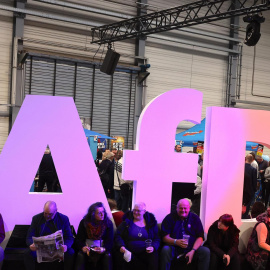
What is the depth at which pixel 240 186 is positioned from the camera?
5.89 metres

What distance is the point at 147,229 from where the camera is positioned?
16.9 feet

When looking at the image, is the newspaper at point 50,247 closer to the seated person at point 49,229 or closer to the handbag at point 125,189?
the seated person at point 49,229

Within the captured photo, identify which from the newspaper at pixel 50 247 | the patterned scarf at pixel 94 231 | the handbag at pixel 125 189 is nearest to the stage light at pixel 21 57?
the handbag at pixel 125 189

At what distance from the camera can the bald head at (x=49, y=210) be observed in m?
4.74

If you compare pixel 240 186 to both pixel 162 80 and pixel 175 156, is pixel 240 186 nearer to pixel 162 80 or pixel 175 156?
pixel 175 156

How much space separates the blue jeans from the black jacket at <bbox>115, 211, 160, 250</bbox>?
0.13m

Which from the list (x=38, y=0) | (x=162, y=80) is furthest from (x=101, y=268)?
(x=162, y=80)

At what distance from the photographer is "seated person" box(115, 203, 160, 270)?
16.5 ft

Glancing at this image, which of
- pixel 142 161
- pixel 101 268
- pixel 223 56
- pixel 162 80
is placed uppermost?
pixel 223 56

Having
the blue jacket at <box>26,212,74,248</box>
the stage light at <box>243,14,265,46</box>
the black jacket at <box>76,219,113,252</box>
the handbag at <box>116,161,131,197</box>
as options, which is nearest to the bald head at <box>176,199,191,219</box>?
the black jacket at <box>76,219,113,252</box>

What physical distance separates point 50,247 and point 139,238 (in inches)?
39.8

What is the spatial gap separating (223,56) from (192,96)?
12575 millimetres

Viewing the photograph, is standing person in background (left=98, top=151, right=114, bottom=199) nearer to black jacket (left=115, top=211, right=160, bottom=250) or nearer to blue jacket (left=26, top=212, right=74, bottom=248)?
black jacket (left=115, top=211, right=160, bottom=250)

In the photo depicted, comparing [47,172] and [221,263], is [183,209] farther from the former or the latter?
[47,172]
